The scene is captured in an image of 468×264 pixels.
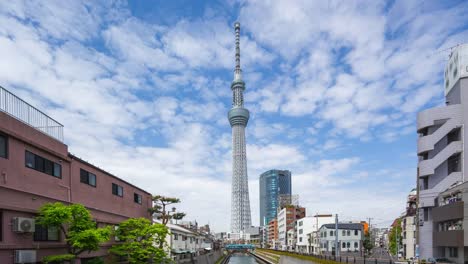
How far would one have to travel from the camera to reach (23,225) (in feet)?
52.6

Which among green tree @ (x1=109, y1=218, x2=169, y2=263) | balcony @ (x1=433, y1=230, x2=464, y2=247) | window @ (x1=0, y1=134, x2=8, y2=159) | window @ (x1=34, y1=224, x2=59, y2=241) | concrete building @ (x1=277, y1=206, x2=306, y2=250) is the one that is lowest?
concrete building @ (x1=277, y1=206, x2=306, y2=250)

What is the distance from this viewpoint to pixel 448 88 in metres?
42.5

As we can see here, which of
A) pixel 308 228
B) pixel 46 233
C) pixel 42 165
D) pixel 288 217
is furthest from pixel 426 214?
pixel 288 217

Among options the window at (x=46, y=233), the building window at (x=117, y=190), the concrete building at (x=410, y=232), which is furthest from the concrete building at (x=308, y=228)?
the window at (x=46, y=233)

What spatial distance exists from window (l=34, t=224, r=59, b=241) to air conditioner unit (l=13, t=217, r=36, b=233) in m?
1.29

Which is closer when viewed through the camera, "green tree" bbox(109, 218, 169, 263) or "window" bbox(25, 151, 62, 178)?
"window" bbox(25, 151, 62, 178)

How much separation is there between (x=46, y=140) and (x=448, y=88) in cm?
4247

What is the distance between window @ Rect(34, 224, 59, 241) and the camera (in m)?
17.8

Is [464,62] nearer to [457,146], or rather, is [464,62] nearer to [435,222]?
[457,146]

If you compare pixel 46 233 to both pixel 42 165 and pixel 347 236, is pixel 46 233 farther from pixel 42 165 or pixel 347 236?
pixel 347 236

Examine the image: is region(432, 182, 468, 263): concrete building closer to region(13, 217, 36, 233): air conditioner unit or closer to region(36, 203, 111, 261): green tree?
region(36, 203, 111, 261): green tree

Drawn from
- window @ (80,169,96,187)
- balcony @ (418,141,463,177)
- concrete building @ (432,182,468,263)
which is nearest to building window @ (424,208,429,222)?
concrete building @ (432,182,468,263)

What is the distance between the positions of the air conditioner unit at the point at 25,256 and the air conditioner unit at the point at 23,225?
2.94ft

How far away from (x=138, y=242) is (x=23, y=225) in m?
10.8
